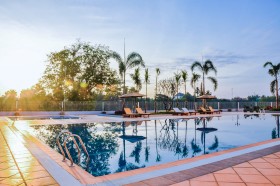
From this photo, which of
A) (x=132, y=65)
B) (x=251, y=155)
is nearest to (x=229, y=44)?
(x=132, y=65)

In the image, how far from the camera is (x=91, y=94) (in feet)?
112

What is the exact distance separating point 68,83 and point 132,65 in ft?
40.4

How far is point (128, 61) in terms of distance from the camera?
24.5m

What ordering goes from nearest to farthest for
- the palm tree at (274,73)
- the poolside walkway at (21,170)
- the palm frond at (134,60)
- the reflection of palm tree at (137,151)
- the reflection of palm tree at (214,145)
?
the poolside walkway at (21,170), the reflection of palm tree at (137,151), the reflection of palm tree at (214,145), the palm frond at (134,60), the palm tree at (274,73)

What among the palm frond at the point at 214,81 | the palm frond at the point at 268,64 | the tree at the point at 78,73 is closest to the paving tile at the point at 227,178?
the palm frond at the point at 214,81

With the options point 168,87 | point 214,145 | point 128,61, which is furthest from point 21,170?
point 168,87

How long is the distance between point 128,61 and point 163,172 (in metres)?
20.6

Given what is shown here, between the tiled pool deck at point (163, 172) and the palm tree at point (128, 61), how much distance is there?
18513mm

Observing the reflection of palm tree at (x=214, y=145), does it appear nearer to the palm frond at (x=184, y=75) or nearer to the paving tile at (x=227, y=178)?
the paving tile at (x=227, y=178)

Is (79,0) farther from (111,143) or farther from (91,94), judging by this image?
(91,94)

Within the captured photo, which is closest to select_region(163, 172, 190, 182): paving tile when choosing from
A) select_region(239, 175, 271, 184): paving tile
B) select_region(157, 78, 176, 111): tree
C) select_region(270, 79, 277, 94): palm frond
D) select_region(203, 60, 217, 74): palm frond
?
select_region(239, 175, 271, 184): paving tile

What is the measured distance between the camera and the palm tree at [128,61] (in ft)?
79.3

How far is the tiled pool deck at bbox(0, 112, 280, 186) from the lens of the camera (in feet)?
13.4

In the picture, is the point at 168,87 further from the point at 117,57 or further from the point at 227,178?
the point at 227,178
